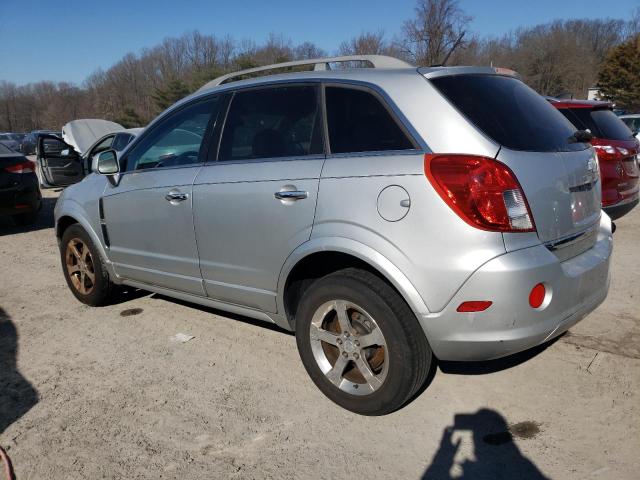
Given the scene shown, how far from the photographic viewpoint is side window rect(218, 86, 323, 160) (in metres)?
3.14

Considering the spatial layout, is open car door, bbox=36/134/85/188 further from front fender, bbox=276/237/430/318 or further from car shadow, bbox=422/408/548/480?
car shadow, bbox=422/408/548/480

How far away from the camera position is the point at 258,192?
10.5ft

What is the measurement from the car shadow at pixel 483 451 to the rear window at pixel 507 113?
4.71 ft

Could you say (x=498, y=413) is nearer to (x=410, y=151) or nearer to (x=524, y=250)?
(x=524, y=250)

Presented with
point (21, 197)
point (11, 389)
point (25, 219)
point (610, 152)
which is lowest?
point (11, 389)

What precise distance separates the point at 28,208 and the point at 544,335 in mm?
8585

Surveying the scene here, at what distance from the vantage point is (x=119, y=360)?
3.79 meters

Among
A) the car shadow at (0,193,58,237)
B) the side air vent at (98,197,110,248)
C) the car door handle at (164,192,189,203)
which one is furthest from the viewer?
the car shadow at (0,193,58,237)

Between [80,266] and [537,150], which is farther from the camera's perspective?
[80,266]

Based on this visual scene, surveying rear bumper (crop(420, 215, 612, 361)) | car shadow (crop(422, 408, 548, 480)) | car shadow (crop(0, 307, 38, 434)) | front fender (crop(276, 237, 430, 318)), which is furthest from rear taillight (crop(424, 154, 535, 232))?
car shadow (crop(0, 307, 38, 434))

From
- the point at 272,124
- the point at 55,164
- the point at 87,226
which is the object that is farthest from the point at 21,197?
the point at 272,124

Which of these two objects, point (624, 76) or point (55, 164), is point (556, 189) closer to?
point (55, 164)

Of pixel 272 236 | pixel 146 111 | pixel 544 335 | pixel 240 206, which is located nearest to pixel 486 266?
pixel 544 335

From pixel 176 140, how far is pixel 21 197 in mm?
5806
